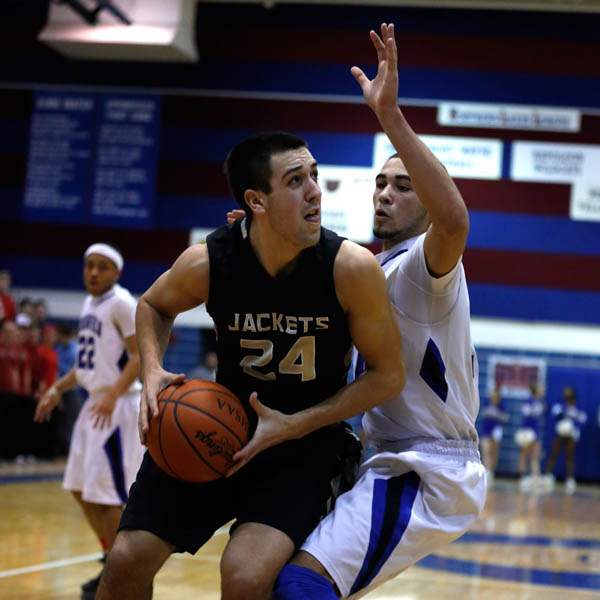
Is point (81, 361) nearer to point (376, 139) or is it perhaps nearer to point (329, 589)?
point (329, 589)

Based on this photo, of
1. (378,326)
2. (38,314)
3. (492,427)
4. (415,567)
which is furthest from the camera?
(492,427)

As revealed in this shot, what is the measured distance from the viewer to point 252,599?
3.32m

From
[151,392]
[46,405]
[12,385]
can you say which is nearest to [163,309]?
[151,392]

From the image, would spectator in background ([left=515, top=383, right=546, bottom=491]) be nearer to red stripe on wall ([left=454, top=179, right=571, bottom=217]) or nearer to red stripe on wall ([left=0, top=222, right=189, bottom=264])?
red stripe on wall ([left=454, top=179, right=571, bottom=217])

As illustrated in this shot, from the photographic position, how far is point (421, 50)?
1850 centimetres

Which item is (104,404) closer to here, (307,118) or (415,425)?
(415,425)

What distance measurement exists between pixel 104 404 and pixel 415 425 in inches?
130

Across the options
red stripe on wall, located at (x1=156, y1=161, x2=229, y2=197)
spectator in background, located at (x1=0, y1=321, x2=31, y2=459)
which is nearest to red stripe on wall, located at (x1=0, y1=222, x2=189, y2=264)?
red stripe on wall, located at (x1=156, y1=161, x2=229, y2=197)

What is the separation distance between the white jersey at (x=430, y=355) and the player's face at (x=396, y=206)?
229 mm

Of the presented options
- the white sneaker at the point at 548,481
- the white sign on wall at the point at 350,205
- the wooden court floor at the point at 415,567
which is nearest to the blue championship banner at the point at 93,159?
the white sign on wall at the point at 350,205

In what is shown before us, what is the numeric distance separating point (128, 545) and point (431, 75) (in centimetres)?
1583

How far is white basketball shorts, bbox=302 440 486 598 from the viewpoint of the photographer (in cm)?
351

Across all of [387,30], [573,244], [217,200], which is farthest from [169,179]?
[387,30]

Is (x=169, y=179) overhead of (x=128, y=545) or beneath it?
overhead
